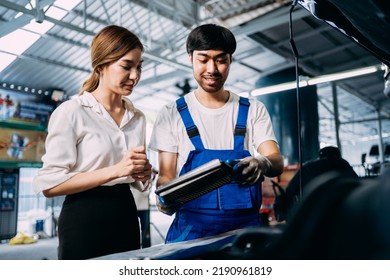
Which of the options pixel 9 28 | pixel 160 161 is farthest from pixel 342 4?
pixel 9 28

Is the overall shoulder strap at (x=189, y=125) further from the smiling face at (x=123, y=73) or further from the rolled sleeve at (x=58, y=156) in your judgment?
the rolled sleeve at (x=58, y=156)

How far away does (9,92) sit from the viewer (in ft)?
18.8

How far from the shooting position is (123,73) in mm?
927

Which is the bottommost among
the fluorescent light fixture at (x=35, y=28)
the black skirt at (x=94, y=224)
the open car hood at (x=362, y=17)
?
the black skirt at (x=94, y=224)

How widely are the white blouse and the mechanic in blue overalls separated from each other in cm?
11

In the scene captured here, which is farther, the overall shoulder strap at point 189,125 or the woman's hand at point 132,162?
the overall shoulder strap at point 189,125

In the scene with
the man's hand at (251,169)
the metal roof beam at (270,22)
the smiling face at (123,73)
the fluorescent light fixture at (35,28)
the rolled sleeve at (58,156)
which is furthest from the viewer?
the metal roof beam at (270,22)

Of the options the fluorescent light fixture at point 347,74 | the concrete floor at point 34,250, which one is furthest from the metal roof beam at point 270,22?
the concrete floor at point 34,250

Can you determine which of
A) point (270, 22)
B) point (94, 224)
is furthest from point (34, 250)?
point (270, 22)

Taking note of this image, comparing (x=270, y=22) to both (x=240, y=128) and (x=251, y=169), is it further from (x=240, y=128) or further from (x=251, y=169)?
(x=251, y=169)

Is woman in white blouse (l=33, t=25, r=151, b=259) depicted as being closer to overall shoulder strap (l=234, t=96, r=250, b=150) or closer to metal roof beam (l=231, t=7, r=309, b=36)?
overall shoulder strap (l=234, t=96, r=250, b=150)

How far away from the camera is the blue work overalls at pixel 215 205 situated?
3.06 feet

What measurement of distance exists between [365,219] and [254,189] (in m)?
0.70

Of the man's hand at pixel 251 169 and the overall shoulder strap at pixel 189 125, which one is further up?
the overall shoulder strap at pixel 189 125
